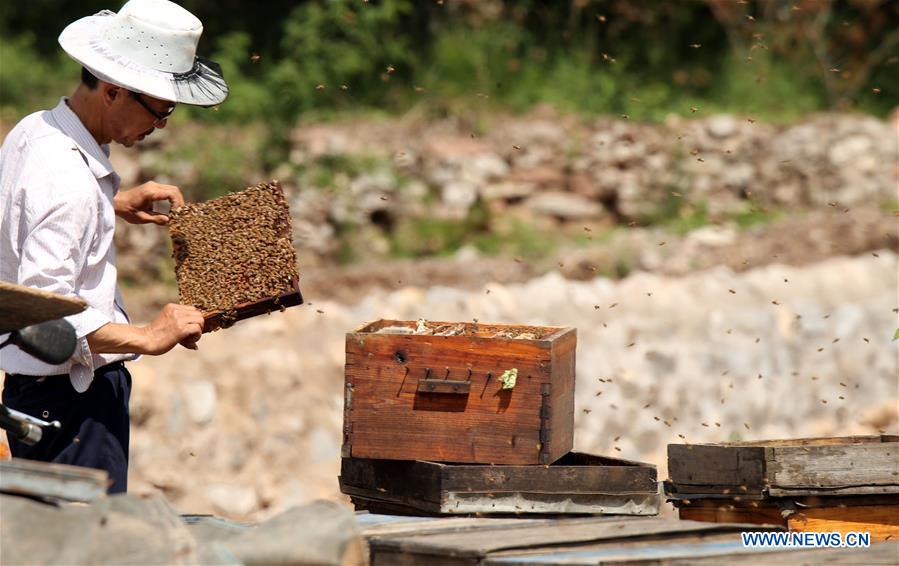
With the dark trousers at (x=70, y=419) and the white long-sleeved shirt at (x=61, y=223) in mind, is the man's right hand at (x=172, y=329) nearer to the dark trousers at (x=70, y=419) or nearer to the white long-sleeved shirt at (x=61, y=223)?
the white long-sleeved shirt at (x=61, y=223)

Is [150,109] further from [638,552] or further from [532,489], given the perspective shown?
[638,552]

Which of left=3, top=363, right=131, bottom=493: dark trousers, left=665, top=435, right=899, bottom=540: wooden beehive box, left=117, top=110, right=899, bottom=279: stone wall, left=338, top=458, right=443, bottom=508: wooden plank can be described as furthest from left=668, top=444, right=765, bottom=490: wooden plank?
left=117, top=110, right=899, bottom=279: stone wall

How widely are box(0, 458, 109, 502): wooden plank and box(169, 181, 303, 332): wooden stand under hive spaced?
1.35 m

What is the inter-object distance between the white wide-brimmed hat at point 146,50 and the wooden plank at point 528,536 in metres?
1.62

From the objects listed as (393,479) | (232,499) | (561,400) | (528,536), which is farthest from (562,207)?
(528,536)

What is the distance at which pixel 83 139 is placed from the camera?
3973mm

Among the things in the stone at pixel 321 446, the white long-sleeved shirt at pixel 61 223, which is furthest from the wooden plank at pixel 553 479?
the stone at pixel 321 446

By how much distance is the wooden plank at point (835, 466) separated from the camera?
4383 millimetres

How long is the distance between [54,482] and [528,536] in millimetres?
1398

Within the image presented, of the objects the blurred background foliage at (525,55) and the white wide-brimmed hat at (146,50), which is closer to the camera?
the white wide-brimmed hat at (146,50)

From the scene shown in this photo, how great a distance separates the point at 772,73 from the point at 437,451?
12431 millimetres

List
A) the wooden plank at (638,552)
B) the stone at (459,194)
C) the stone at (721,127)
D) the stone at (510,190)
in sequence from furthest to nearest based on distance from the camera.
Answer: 1. the stone at (721,127)
2. the stone at (510,190)
3. the stone at (459,194)
4. the wooden plank at (638,552)

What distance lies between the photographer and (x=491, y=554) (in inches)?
132

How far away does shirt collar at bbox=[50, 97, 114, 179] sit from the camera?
3939 mm
